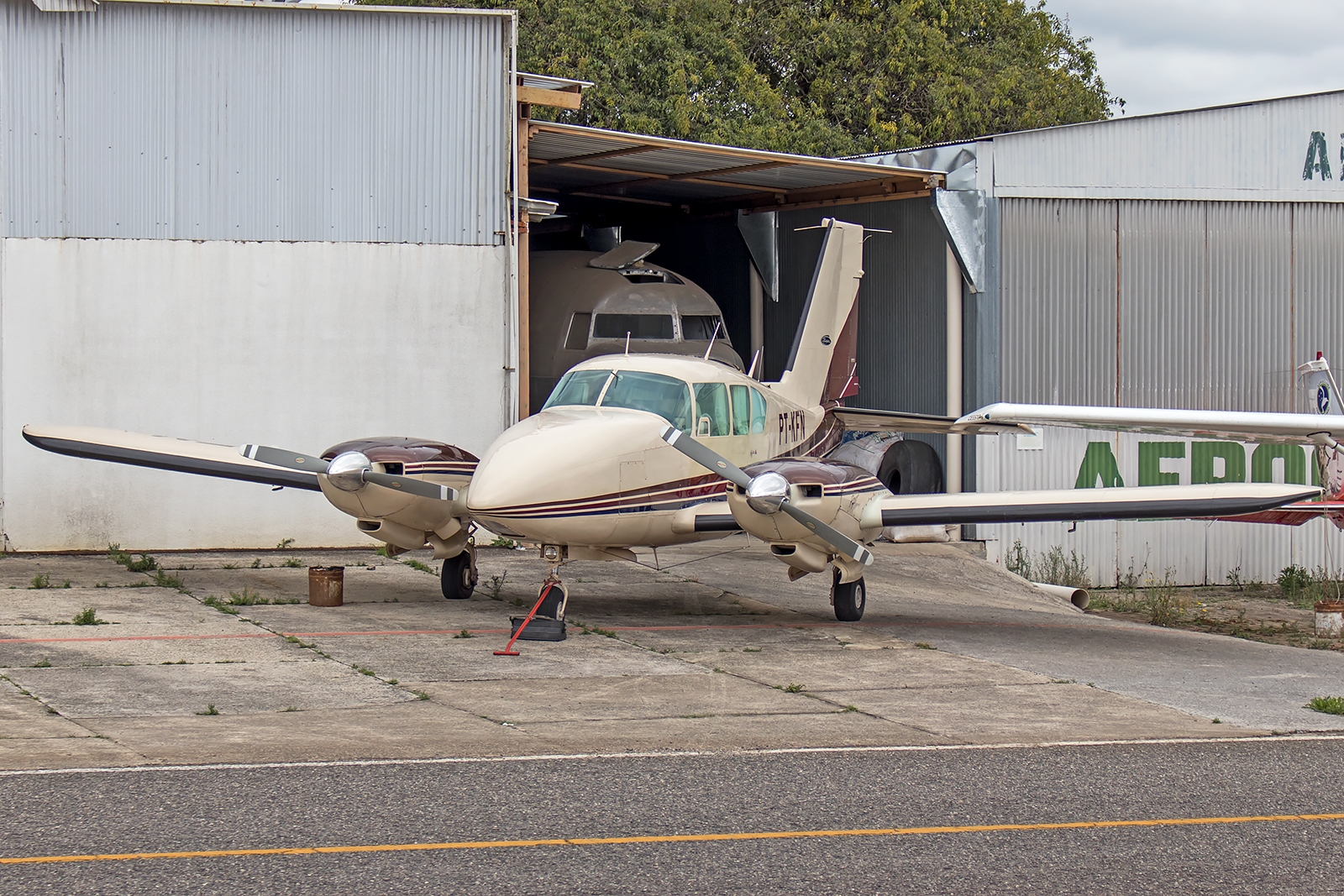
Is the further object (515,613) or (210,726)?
(515,613)

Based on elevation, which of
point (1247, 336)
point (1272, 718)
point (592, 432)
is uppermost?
point (1247, 336)

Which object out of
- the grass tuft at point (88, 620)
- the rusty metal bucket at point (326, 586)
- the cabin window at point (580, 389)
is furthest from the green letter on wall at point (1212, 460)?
the grass tuft at point (88, 620)

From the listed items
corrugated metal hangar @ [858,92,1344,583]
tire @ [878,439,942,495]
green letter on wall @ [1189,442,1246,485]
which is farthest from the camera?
green letter on wall @ [1189,442,1246,485]

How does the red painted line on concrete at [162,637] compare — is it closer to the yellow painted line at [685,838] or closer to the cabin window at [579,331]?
the yellow painted line at [685,838]

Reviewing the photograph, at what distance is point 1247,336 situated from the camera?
912 inches

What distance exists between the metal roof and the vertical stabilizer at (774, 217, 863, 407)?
72.1 inches

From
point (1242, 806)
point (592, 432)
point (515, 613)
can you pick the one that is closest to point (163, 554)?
point (515, 613)

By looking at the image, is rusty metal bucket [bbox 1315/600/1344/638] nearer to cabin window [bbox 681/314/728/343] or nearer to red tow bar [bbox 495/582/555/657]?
red tow bar [bbox 495/582/555/657]

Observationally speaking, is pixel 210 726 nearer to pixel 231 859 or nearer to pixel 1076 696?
pixel 231 859

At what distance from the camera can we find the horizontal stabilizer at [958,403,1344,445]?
52.1ft

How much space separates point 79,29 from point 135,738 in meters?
12.2

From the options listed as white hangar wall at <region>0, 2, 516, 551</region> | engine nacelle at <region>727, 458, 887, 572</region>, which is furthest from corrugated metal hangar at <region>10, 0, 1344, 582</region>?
engine nacelle at <region>727, 458, 887, 572</region>

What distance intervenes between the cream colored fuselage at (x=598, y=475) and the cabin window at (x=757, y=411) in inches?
25.5

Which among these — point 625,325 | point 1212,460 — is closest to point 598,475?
point 625,325
